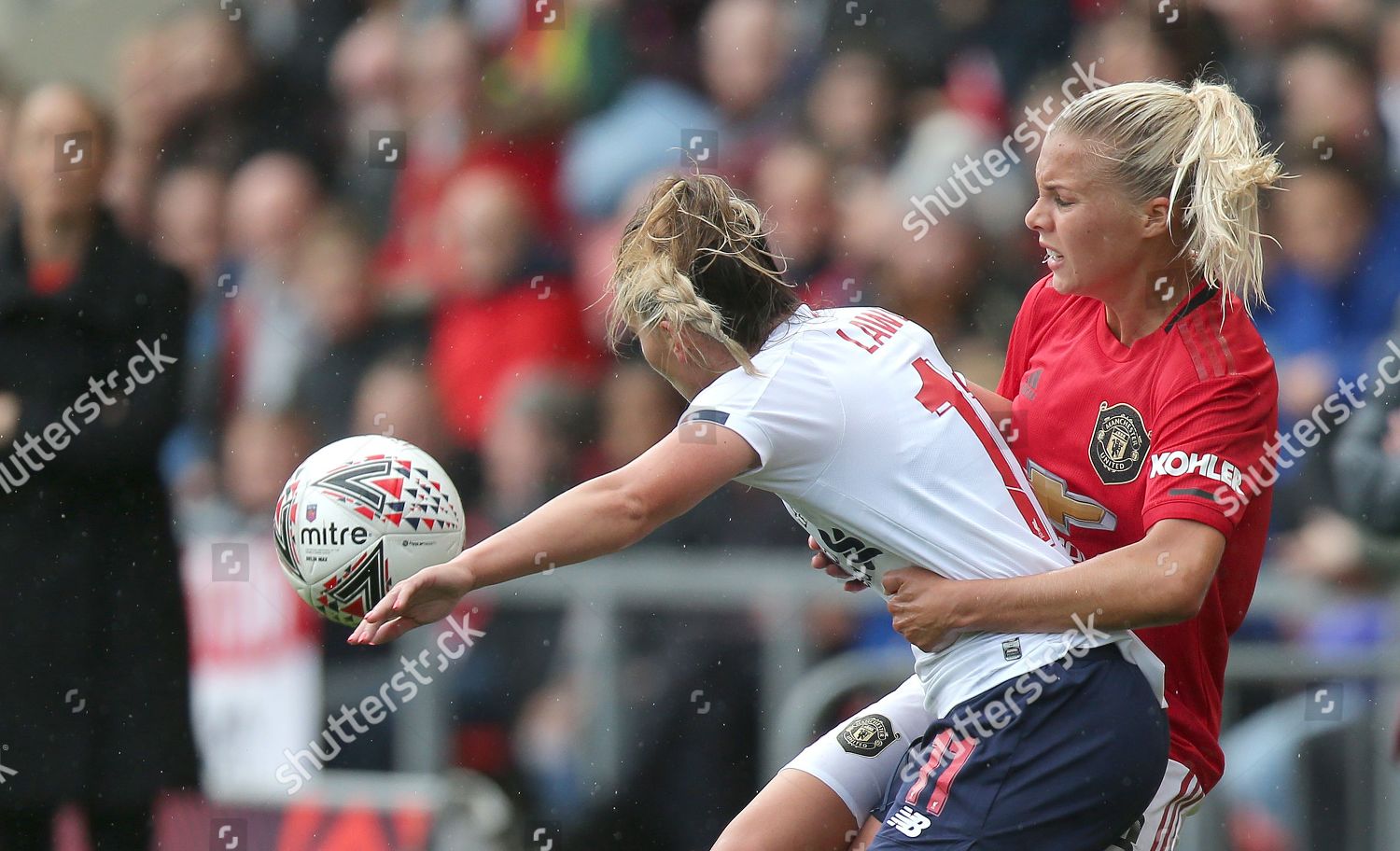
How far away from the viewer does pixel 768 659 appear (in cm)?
482

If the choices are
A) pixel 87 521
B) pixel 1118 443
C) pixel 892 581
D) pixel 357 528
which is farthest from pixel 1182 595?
pixel 87 521

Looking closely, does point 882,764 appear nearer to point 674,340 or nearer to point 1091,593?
point 1091,593

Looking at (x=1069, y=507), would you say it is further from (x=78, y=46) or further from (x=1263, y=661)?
A: (x=78, y=46)

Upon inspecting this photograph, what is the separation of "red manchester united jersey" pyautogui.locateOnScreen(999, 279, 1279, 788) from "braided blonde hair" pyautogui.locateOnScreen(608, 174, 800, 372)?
1.96ft

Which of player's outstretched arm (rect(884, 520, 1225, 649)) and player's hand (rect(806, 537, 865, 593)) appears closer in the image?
player's outstretched arm (rect(884, 520, 1225, 649))

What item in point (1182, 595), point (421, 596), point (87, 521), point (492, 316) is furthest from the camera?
point (492, 316)

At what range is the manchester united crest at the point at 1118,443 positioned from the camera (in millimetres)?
2941

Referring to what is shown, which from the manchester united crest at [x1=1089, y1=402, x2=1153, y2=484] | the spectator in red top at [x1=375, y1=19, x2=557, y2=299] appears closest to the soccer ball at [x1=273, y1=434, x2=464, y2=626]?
the manchester united crest at [x1=1089, y1=402, x2=1153, y2=484]

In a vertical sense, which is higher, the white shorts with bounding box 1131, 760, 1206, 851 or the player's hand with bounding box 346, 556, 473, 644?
the player's hand with bounding box 346, 556, 473, 644

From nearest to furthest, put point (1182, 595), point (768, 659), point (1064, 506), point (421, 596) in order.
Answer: point (421, 596), point (1182, 595), point (1064, 506), point (768, 659)

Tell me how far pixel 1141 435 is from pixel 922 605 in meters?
0.53

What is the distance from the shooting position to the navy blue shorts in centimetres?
271

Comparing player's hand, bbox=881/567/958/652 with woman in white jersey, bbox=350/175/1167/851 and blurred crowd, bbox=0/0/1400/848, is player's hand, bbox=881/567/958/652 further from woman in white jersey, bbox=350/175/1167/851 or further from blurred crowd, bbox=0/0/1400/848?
blurred crowd, bbox=0/0/1400/848

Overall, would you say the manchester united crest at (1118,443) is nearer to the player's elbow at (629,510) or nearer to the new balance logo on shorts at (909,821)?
the new balance logo on shorts at (909,821)
